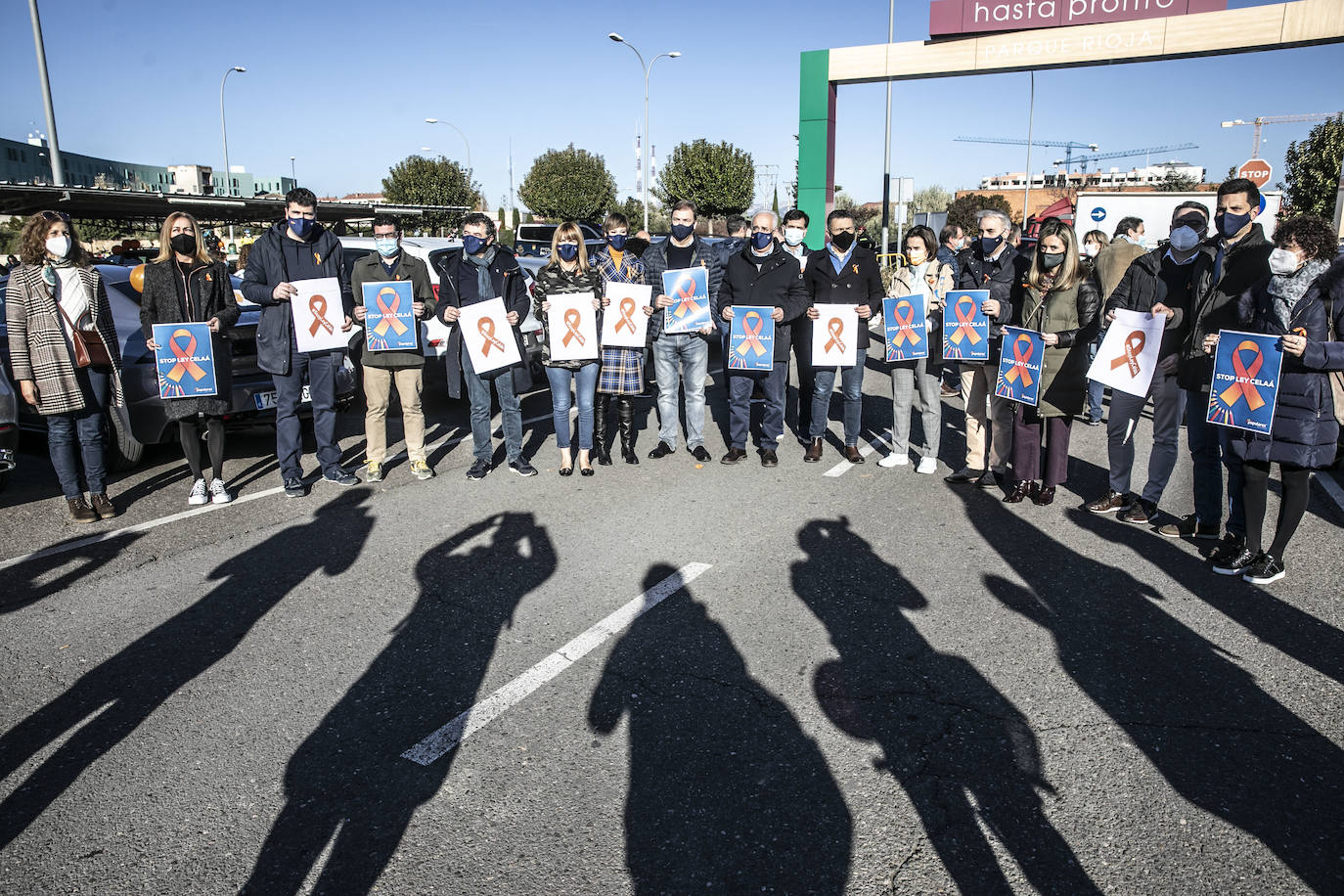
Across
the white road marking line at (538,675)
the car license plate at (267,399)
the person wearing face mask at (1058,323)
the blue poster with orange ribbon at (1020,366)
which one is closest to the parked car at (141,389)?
the car license plate at (267,399)

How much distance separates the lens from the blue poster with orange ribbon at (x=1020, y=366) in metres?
6.29

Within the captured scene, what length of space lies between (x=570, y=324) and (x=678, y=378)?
117 cm

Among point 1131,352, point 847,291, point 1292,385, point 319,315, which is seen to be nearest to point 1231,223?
point 1131,352

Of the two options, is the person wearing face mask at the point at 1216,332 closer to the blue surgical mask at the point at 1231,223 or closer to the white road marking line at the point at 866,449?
the blue surgical mask at the point at 1231,223

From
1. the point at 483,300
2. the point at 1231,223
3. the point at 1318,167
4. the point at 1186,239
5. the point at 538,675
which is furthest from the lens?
the point at 1318,167

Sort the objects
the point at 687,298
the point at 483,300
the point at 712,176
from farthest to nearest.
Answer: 1. the point at 712,176
2. the point at 687,298
3. the point at 483,300

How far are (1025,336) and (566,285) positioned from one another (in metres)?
3.45

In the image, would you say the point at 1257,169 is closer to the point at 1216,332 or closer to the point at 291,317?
the point at 1216,332

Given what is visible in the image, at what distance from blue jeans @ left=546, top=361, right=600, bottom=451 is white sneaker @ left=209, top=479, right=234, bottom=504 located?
2496mm

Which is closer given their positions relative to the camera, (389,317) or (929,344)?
(389,317)

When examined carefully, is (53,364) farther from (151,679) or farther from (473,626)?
(473,626)

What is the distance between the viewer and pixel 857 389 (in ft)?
25.9

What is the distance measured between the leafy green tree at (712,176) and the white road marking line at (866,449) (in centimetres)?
4355

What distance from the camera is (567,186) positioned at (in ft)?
179
